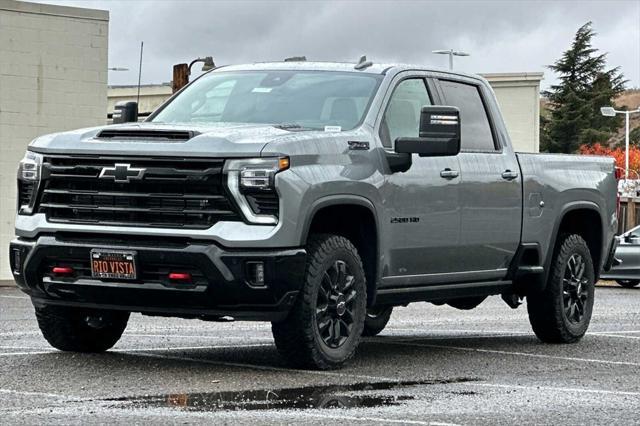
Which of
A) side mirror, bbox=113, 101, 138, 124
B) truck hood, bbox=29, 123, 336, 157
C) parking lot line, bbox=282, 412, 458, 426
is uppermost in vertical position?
side mirror, bbox=113, 101, 138, 124

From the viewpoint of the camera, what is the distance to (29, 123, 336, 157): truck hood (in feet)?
30.2

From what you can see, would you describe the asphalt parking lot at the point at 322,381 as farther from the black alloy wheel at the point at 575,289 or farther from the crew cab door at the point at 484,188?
the crew cab door at the point at 484,188

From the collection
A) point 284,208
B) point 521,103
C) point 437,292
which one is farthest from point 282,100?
point 521,103

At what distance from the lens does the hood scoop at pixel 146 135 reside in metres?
9.41

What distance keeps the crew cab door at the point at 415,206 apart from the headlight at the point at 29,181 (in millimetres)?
2307

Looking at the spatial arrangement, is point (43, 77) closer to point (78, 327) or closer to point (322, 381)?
point (78, 327)

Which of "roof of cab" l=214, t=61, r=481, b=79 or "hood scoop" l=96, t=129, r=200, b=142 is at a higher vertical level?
"roof of cab" l=214, t=61, r=481, b=79

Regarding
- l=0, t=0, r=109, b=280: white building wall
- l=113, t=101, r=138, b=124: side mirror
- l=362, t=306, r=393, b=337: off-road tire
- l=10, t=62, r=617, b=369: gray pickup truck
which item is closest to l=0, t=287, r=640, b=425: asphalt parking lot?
l=362, t=306, r=393, b=337: off-road tire

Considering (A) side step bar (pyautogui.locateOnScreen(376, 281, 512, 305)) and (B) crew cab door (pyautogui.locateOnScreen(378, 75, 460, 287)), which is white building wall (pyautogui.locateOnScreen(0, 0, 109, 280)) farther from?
(B) crew cab door (pyautogui.locateOnScreen(378, 75, 460, 287))

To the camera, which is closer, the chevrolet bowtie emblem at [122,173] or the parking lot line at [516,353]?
the chevrolet bowtie emblem at [122,173]

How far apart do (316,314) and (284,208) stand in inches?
31.1

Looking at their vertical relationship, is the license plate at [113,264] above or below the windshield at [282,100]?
below

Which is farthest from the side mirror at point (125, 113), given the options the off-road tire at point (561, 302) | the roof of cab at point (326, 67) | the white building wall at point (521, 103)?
the white building wall at point (521, 103)

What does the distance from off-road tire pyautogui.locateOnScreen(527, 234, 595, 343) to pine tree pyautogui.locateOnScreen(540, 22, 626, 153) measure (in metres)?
89.9
